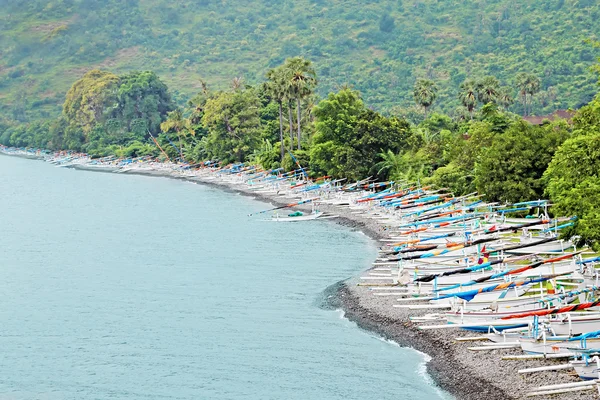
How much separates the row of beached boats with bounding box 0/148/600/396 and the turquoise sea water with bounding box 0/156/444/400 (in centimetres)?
386

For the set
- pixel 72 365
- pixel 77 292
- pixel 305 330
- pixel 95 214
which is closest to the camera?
pixel 72 365

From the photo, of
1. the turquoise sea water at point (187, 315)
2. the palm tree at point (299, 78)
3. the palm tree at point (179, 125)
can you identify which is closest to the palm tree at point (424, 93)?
the palm tree at point (299, 78)

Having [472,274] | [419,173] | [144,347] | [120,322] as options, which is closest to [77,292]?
[120,322]

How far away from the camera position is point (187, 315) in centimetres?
6012

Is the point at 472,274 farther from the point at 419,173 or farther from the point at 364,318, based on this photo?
the point at 419,173

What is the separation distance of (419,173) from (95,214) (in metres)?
43.5

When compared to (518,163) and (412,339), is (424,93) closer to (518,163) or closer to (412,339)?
(518,163)

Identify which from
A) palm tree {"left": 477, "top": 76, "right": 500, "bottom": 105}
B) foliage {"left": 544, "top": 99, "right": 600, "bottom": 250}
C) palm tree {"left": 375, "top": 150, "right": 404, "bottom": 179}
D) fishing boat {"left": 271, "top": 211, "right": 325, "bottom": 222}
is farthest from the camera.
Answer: palm tree {"left": 477, "top": 76, "right": 500, "bottom": 105}

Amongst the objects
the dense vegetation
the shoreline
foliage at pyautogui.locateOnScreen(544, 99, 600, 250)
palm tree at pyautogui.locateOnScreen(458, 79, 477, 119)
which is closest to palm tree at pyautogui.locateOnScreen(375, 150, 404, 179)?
the dense vegetation

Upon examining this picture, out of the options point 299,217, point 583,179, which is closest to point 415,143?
point 299,217

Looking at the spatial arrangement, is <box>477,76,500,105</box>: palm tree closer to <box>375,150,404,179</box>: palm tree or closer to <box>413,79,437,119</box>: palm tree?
<box>413,79,437,119</box>: palm tree

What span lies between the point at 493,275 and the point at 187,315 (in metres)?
20.1

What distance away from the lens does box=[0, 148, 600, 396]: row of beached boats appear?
4334 centimetres

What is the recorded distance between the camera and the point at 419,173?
101 m
